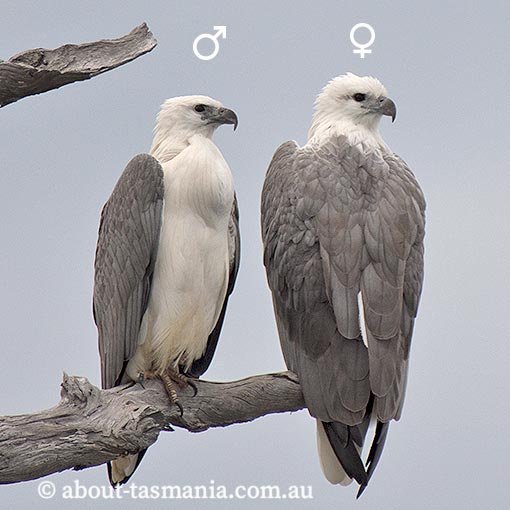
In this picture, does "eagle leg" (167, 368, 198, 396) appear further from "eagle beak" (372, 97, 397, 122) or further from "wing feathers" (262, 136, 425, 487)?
"eagle beak" (372, 97, 397, 122)

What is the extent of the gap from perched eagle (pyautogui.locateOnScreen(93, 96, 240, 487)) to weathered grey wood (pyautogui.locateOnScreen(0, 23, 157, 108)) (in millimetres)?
591

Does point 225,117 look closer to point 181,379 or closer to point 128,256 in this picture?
point 128,256

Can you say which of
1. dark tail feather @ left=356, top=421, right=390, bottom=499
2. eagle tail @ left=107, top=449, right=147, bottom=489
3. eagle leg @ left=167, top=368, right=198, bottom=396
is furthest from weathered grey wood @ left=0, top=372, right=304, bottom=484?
dark tail feather @ left=356, top=421, right=390, bottom=499

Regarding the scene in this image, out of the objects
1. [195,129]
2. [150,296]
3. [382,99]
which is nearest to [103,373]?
[150,296]

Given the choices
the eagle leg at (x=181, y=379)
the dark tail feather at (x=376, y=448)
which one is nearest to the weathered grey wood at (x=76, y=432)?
the eagle leg at (x=181, y=379)

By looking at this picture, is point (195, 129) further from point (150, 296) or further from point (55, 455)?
point (55, 455)

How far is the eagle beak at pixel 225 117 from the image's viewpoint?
7.30 m

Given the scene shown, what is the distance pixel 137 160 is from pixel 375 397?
1829mm

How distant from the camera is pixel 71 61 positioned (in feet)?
22.2

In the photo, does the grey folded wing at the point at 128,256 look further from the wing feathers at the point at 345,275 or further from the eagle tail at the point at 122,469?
the wing feathers at the point at 345,275

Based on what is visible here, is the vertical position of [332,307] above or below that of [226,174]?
below

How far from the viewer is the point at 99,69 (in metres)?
6.77

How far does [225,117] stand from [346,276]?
3.82 feet

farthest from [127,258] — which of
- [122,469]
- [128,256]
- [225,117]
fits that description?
[122,469]
